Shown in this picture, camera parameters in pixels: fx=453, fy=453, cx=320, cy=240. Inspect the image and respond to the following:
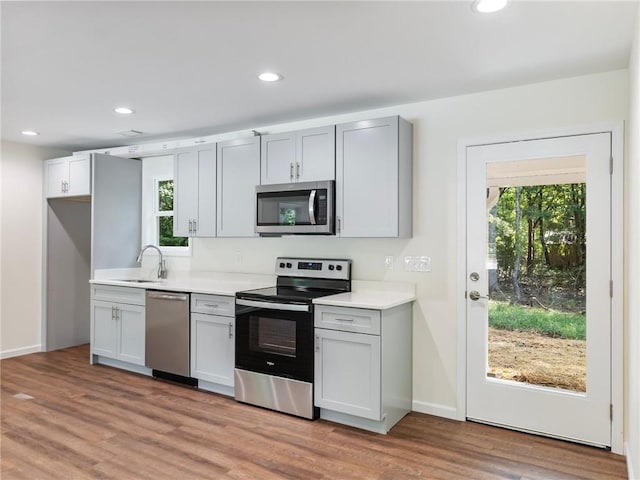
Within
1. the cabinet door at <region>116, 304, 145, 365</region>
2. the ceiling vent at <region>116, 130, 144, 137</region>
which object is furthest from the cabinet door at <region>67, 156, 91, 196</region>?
the cabinet door at <region>116, 304, 145, 365</region>

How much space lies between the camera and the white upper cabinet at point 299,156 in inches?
143

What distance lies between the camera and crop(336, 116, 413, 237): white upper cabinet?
132 inches

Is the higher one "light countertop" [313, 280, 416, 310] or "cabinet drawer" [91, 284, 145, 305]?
"light countertop" [313, 280, 416, 310]

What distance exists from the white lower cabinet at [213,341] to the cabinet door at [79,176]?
1993 millimetres

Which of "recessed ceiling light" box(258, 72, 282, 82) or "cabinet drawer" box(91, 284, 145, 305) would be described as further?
"cabinet drawer" box(91, 284, 145, 305)

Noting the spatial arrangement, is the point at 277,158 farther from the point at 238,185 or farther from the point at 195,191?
the point at 195,191

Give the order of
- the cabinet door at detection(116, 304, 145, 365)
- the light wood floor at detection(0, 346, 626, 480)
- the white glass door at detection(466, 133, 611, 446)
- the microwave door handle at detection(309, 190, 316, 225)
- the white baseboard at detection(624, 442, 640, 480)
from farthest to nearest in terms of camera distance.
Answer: the cabinet door at detection(116, 304, 145, 365)
the microwave door handle at detection(309, 190, 316, 225)
the white glass door at detection(466, 133, 611, 446)
the light wood floor at detection(0, 346, 626, 480)
the white baseboard at detection(624, 442, 640, 480)

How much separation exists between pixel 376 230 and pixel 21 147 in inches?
170

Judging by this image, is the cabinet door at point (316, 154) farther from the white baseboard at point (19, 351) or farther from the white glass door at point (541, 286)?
the white baseboard at point (19, 351)

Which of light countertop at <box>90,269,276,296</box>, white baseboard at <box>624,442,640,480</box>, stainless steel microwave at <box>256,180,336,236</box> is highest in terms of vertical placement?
stainless steel microwave at <box>256,180,336,236</box>

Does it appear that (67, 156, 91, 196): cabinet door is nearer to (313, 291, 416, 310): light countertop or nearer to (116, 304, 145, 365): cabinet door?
(116, 304, 145, 365): cabinet door

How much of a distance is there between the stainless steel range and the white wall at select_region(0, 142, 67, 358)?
3111 mm

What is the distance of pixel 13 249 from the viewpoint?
Answer: 5098 millimetres

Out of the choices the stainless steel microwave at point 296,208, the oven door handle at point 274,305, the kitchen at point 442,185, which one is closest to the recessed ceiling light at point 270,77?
the stainless steel microwave at point 296,208
